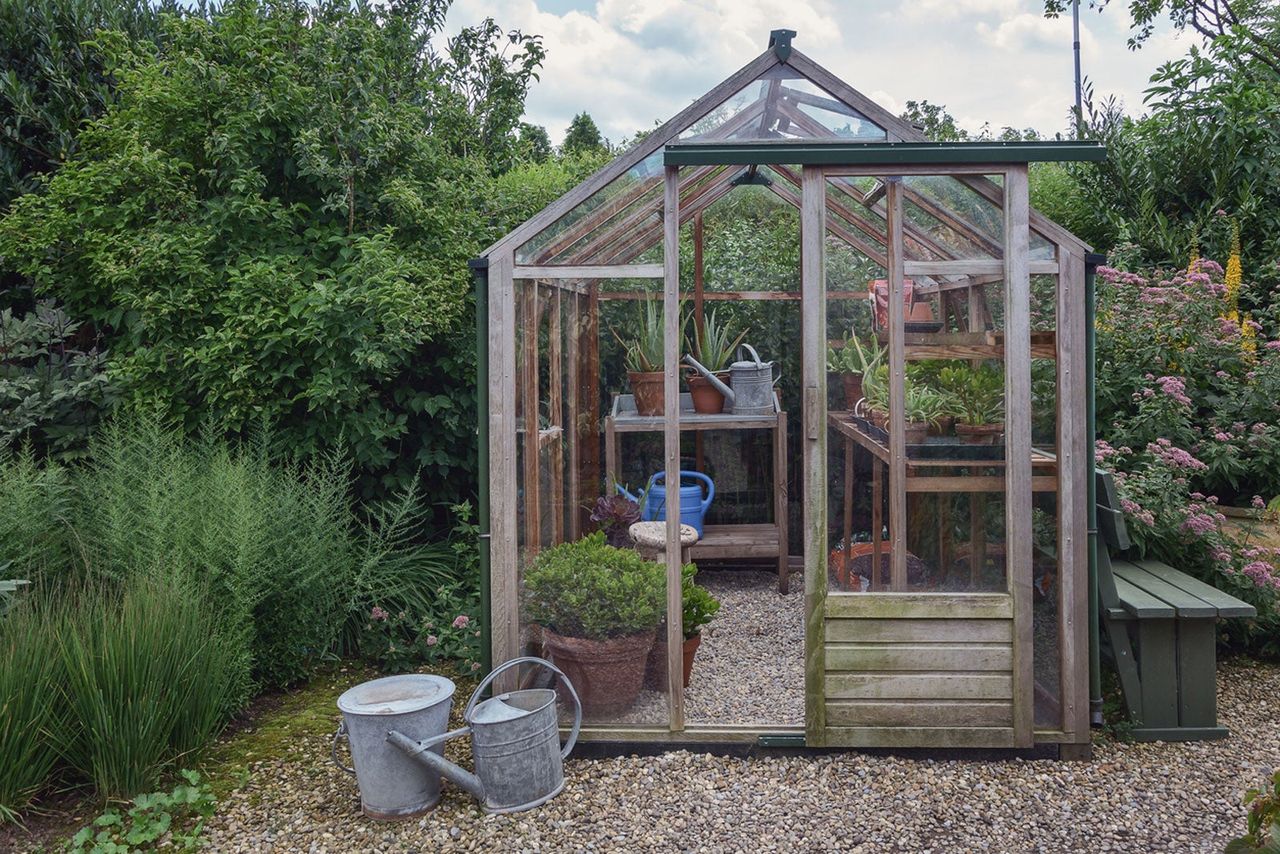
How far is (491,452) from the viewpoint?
355 cm

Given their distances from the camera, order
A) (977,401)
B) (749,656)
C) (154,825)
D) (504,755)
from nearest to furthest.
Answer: (154,825) → (504,755) → (977,401) → (749,656)

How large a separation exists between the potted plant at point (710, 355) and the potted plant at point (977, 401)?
177 cm

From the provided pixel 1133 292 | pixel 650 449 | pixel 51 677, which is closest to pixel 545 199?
pixel 650 449

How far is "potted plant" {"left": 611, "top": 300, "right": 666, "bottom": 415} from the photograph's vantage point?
3.74 meters

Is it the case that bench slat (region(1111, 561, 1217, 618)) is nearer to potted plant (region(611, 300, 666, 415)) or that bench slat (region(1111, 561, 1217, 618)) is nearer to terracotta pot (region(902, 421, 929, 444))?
terracotta pot (region(902, 421, 929, 444))

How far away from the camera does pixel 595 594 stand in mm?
3551

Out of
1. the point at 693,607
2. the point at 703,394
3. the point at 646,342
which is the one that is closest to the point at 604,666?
the point at 693,607

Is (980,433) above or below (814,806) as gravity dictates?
above

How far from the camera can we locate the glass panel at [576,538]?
11.6ft

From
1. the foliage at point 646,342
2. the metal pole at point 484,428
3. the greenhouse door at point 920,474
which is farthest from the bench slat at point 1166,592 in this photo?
the metal pole at point 484,428

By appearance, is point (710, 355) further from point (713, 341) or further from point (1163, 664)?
point (1163, 664)

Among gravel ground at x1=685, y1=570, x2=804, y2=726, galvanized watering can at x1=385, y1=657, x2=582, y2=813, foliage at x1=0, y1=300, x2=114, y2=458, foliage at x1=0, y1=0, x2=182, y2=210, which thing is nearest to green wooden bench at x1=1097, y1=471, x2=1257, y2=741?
gravel ground at x1=685, y1=570, x2=804, y2=726

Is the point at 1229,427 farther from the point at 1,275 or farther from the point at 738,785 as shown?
the point at 1,275

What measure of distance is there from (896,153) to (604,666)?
7.10ft
